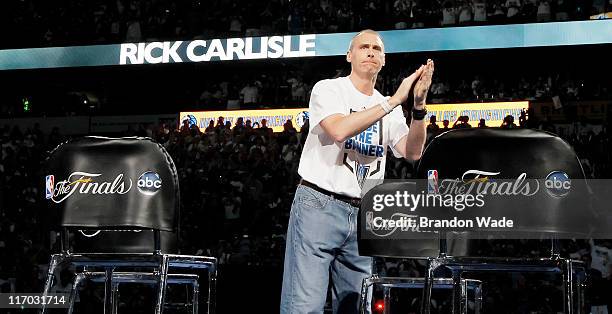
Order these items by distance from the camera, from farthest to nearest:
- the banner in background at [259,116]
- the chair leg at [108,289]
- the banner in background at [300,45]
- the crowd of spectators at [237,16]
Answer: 1. the banner in background at [259,116]
2. the crowd of spectators at [237,16]
3. the banner in background at [300,45]
4. the chair leg at [108,289]

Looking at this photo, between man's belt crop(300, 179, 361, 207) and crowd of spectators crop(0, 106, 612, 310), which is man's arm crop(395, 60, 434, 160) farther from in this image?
crowd of spectators crop(0, 106, 612, 310)

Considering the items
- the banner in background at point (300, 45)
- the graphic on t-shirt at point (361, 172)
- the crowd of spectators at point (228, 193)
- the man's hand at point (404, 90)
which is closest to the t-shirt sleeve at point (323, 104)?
the graphic on t-shirt at point (361, 172)

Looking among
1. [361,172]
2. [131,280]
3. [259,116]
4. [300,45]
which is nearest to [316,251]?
[361,172]

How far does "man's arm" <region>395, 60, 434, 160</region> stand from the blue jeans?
37 cm

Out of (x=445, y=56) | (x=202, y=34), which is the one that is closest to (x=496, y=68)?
(x=445, y=56)

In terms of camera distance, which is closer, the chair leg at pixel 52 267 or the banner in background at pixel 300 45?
the chair leg at pixel 52 267

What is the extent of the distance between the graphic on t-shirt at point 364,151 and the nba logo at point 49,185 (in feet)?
3.89

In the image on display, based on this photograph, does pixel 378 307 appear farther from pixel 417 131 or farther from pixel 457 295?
pixel 457 295

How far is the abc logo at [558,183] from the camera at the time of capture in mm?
2639

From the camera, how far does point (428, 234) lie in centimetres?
277

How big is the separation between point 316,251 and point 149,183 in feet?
2.39

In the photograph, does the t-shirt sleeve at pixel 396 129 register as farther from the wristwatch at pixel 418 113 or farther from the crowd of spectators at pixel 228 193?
the crowd of spectators at pixel 228 193

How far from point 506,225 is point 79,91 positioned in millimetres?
19960

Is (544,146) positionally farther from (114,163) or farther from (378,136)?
(114,163)
